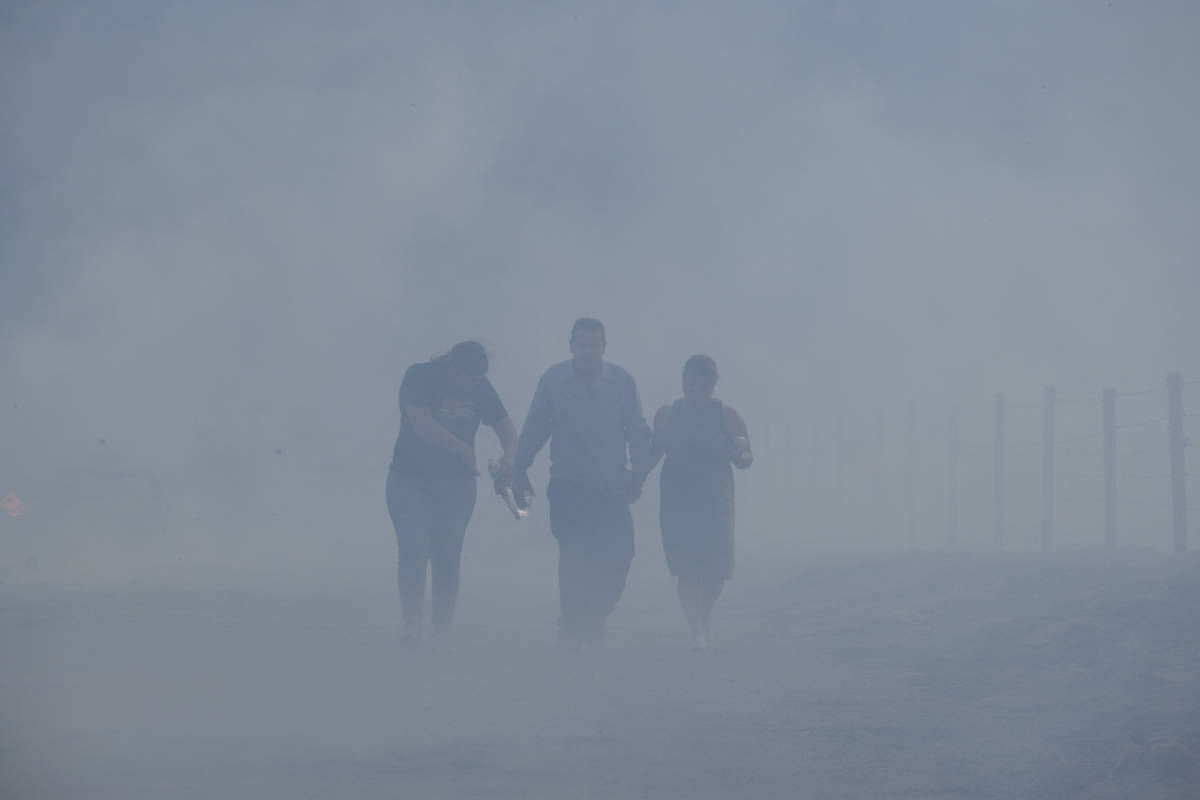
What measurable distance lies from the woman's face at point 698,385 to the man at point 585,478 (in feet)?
1.70

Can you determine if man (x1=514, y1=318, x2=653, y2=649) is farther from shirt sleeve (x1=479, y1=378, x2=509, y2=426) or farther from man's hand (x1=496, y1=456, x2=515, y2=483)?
shirt sleeve (x1=479, y1=378, x2=509, y2=426)

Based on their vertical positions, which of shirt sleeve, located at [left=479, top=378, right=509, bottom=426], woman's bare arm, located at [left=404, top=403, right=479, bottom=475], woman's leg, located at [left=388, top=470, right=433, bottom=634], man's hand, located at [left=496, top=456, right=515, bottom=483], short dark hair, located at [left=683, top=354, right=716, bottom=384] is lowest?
woman's leg, located at [left=388, top=470, right=433, bottom=634]

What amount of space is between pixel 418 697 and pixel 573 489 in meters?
2.33

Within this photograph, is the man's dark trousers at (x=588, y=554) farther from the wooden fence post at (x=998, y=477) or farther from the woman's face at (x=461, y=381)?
the wooden fence post at (x=998, y=477)

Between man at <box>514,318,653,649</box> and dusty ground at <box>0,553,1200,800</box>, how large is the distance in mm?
393

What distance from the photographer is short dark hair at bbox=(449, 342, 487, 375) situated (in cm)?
771

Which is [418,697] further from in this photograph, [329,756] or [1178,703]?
[1178,703]

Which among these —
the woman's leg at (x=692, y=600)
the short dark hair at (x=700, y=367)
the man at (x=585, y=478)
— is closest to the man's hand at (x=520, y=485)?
the man at (x=585, y=478)

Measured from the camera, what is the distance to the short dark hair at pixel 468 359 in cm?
771

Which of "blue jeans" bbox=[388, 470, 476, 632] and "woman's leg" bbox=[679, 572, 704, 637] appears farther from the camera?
"woman's leg" bbox=[679, 572, 704, 637]

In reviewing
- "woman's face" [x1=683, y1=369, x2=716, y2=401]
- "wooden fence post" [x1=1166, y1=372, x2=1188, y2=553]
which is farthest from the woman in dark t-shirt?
"wooden fence post" [x1=1166, y1=372, x2=1188, y2=553]

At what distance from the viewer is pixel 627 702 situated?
562cm

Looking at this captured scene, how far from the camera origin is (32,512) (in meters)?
23.7

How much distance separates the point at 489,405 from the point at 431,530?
88 centimetres
